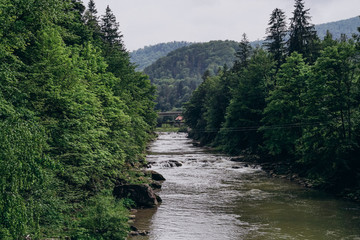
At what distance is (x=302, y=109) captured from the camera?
130 ft

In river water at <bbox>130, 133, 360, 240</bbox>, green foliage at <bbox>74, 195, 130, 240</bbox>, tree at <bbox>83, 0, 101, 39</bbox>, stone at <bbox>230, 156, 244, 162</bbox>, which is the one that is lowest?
river water at <bbox>130, 133, 360, 240</bbox>

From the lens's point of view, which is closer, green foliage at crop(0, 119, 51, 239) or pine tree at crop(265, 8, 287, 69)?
green foliage at crop(0, 119, 51, 239)

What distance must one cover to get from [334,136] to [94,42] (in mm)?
30071

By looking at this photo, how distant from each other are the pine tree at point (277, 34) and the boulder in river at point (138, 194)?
4370cm

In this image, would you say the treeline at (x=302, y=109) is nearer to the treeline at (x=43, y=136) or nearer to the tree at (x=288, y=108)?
the tree at (x=288, y=108)

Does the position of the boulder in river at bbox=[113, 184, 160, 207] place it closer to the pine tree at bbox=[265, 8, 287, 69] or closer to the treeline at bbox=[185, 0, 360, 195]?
the treeline at bbox=[185, 0, 360, 195]

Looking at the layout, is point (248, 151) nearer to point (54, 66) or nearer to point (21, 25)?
point (54, 66)

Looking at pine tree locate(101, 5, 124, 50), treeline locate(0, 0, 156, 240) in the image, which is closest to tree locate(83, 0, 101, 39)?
pine tree locate(101, 5, 124, 50)

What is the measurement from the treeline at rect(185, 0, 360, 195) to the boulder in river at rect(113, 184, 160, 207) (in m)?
16.3

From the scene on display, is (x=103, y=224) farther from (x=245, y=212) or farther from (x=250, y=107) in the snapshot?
(x=250, y=107)

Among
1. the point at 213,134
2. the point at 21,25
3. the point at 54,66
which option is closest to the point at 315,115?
the point at 54,66

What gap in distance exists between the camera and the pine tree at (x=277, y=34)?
6300 centimetres

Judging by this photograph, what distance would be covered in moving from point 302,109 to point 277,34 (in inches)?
1131

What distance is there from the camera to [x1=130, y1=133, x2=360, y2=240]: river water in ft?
67.4
